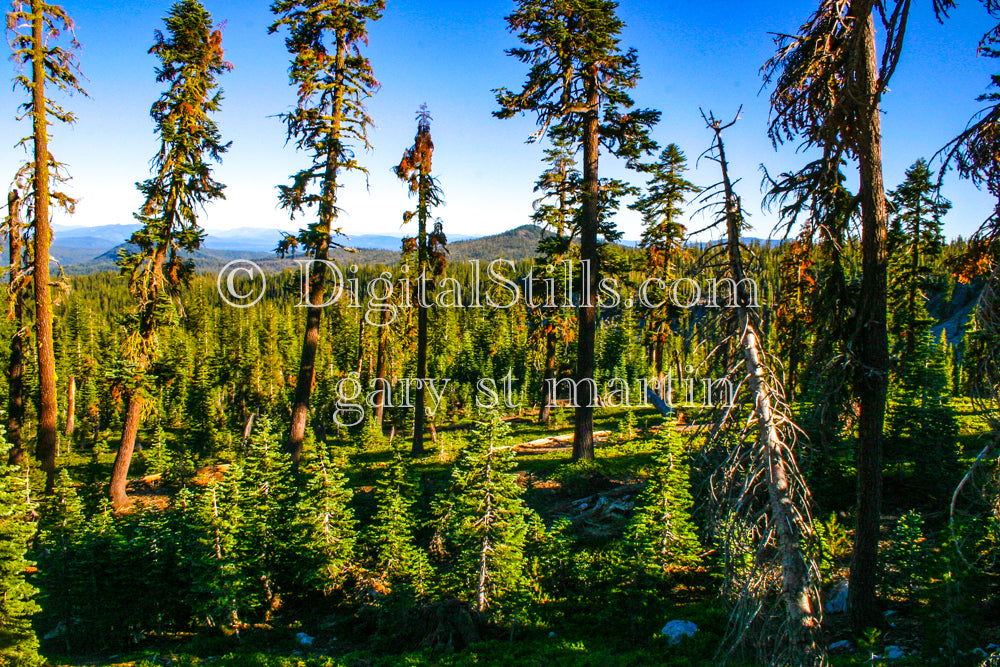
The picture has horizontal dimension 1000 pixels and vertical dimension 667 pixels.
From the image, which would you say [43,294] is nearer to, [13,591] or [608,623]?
[13,591]

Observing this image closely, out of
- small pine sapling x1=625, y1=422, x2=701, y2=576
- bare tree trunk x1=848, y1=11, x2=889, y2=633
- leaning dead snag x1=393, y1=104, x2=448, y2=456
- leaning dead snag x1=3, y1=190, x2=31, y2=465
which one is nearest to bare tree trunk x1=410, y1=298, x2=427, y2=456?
leaning dead snag x1=393, y1=104, x2=448, y2=456

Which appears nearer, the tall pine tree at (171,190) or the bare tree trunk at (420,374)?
the tall pine tree at (171,190)

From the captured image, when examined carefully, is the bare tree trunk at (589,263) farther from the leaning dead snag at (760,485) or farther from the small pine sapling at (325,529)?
the leaning dead snag at (760,485)

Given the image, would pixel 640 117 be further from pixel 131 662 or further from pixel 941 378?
pixel 131 662

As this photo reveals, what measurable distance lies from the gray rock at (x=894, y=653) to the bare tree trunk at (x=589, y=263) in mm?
8642

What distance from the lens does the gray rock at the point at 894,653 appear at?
274 inches

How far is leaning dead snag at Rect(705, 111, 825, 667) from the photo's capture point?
4426 millimetres

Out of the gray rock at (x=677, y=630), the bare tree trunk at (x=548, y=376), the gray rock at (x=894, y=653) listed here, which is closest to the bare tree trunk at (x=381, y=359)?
the bare tree trunk at (x=548, y=376)

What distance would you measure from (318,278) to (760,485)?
1319 centimetres

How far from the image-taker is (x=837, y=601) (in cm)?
866

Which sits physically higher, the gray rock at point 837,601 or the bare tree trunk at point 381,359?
the bare tree trunk at point 381,359

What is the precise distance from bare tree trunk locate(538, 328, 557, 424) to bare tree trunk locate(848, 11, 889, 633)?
56.9ft

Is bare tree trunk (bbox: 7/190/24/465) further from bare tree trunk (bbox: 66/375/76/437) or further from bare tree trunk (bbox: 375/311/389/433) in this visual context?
bare tree trunk (bbox: 66/375/76/437)

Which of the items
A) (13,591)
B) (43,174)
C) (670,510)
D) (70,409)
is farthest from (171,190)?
(70,409)
